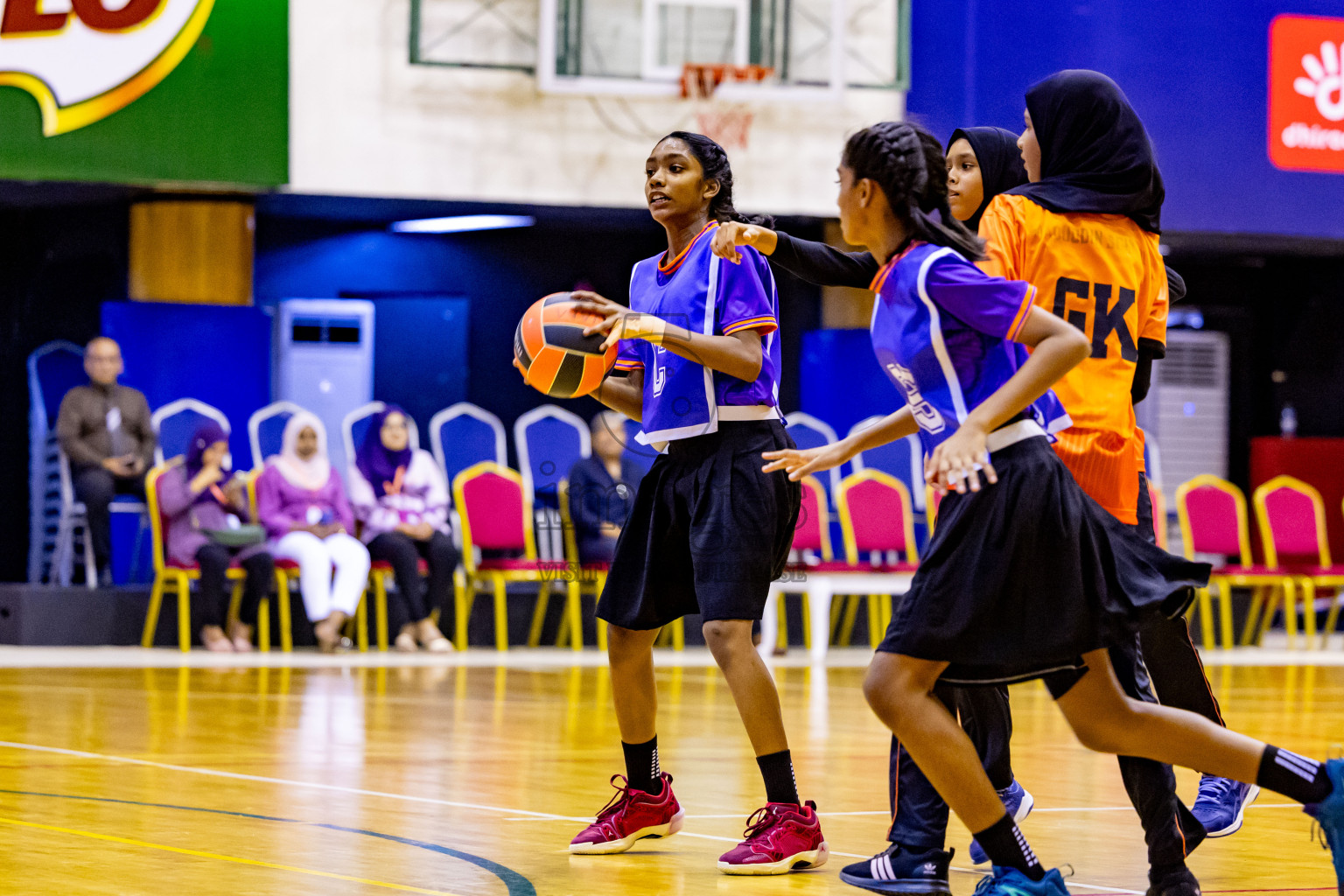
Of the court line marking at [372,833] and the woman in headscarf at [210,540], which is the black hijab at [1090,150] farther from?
the woman in headscarf at [210,540]

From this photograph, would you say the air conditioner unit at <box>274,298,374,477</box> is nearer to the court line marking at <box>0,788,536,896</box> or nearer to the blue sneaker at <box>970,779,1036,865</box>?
the court line marking at <box>0,788,536,896</box>

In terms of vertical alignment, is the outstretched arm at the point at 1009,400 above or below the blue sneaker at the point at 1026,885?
above

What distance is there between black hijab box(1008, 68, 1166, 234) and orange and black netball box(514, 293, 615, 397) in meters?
1.04

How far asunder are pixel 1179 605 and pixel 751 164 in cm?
945

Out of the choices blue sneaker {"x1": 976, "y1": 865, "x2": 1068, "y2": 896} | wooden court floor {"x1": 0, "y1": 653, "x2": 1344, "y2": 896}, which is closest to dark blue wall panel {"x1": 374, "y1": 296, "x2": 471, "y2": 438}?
wooden court floor {"x1": 0, "y1": 653, "x2": 1344, "y2": 896}

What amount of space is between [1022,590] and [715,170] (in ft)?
4.91

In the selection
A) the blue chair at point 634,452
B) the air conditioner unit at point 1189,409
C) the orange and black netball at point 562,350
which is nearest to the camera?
the orange and black netball at point 562,350

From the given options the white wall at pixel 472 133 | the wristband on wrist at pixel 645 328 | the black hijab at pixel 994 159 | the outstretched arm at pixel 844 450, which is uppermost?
the white wall at pixel 472 133

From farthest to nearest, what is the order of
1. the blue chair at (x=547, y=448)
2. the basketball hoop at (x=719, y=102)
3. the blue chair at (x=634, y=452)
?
1. the blue chair at (x=547, y=448)
2. the basketball hoop at (x=719, y=102)
3. the blue chair at (x=634, y=452)

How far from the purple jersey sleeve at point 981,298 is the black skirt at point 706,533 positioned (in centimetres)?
84

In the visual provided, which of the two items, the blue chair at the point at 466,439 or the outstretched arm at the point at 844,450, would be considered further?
the blue chair at the point at 466,439

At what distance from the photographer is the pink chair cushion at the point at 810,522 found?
11820 mm

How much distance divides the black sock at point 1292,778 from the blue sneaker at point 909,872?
0.69 meters

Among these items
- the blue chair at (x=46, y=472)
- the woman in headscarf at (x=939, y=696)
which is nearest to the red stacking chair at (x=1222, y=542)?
the blue chair at (x=46, y=472)
